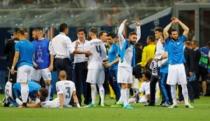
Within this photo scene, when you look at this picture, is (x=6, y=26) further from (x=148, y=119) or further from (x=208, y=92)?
(x=148, y=119)

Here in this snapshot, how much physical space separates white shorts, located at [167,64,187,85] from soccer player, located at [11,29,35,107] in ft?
11.7

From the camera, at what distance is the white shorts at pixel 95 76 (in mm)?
26625

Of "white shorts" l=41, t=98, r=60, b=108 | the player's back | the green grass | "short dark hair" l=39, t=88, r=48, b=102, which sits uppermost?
the player's back

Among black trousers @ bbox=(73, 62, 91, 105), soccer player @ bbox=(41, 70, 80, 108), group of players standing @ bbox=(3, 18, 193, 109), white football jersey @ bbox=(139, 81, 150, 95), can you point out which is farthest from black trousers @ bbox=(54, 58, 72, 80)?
white football jersey @ bbox=(139, 81, 150, 95)

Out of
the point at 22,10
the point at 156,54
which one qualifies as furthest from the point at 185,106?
the point at 22,10

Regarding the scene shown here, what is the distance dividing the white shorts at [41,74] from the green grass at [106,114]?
2423 millimetres

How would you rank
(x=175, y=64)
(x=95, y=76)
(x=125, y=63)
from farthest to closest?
(x=95, y=76), (x=175, y=64), (x=125, y=63)

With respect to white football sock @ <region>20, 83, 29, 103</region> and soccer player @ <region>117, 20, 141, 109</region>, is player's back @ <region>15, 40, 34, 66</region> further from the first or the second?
soccer player @ <region>117, 20, 141, 109</region>

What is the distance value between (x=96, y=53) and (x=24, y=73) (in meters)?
2.24

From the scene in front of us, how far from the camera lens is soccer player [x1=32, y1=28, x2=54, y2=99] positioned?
27.5m

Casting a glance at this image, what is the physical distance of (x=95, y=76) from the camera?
26.7m

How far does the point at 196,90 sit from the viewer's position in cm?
3278

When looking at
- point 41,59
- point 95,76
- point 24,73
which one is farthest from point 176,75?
point 41,59

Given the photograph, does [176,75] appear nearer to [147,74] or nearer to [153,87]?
[153,87]
